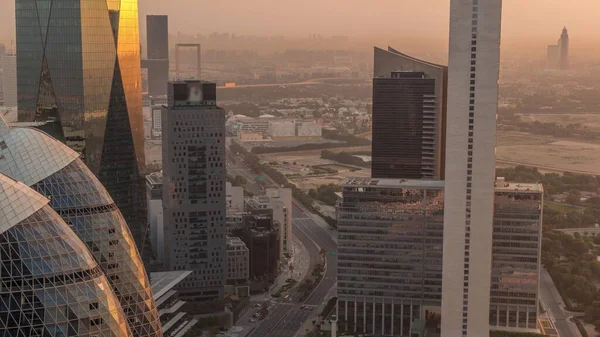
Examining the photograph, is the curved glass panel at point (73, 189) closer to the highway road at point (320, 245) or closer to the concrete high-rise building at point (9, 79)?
the concrete high-rise building at point (9, 79)

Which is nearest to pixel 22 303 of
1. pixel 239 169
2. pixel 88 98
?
pixel 88 98

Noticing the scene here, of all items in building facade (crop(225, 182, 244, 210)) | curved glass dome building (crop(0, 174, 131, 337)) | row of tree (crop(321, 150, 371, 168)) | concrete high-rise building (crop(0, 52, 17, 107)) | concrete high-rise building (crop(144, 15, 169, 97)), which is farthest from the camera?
row of tree (crop(321, 150, 371, 168))

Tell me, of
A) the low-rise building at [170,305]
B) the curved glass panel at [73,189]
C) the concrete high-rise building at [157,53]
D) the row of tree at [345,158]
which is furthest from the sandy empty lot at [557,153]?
the curved glass panel at [73,189]

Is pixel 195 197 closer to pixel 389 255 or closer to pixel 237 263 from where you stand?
pixel 237 263

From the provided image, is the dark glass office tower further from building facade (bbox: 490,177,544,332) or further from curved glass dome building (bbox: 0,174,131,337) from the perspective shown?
curved glass dome building (bbox: 0,174,131,337)

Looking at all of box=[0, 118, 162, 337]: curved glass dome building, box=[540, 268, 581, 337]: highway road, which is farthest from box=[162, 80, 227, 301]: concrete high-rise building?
box=[0, 118, 162, 337]: curved glass dome building

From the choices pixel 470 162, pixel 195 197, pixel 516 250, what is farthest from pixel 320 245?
pixel 470 162
